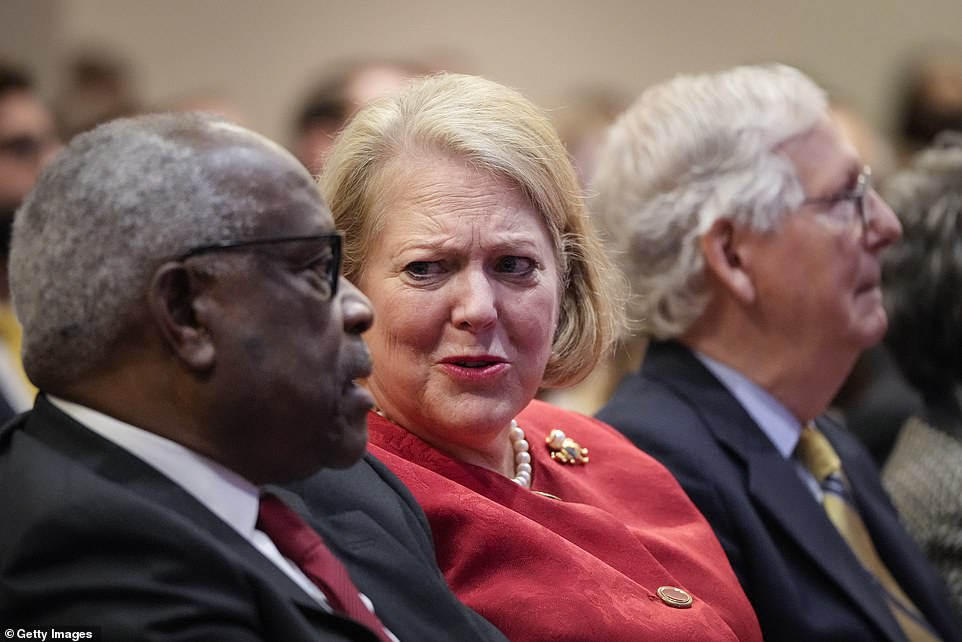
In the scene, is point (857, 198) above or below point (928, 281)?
above

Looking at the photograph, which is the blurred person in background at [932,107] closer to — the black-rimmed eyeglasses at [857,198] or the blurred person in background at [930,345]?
the blurred person in background at [930,345]

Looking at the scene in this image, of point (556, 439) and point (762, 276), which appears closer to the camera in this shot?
point (556, 439)

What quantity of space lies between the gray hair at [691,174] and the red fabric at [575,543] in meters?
0.56

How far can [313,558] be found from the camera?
4.82ft

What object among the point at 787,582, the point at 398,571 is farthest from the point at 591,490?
the point at 398,571

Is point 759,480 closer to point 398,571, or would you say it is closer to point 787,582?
point 787,582

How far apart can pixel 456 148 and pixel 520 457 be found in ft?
1.69

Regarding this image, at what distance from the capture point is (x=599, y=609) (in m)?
1.81

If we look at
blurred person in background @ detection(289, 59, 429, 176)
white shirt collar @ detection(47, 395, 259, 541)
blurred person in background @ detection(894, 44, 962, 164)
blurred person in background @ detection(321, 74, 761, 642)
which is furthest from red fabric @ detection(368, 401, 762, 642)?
blurred person in background @ detection(894, 44, 962, 164)

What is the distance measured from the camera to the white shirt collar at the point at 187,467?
1.37 metres

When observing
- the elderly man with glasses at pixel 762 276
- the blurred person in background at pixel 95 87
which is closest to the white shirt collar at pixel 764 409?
the elderly man with glasses at pixel 762 276

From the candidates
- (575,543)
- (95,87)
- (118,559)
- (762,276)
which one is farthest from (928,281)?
(95,87)

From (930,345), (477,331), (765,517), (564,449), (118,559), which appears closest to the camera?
(118,559)

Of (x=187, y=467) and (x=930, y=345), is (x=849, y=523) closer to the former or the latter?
(x=930, y=345)
